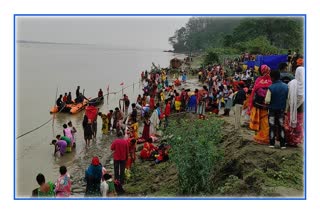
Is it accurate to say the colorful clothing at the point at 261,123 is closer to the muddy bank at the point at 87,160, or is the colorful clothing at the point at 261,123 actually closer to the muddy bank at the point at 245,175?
the muddy bank at the point at 245,175

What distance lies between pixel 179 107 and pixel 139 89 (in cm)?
1735

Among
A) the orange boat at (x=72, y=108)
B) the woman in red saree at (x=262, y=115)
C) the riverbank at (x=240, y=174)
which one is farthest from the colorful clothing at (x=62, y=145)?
the orange boat at (x=72, y=108)

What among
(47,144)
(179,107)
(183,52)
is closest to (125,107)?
(179,107)

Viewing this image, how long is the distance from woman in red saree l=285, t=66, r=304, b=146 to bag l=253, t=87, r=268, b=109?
0.51 metres

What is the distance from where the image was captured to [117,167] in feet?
30.3

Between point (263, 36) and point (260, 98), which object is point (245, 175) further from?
point (263, 36)

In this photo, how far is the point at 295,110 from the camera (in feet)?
25.3

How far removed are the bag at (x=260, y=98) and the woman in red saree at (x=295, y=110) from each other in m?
0.51

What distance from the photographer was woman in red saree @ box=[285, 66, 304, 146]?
7676 mm

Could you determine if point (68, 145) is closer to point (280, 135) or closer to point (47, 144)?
point (47, 144)

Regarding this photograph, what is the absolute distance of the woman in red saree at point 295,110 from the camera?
25.2 ft

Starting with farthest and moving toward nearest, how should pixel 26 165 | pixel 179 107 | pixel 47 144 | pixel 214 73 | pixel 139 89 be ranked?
pixel 139 89, pixel 214 73, pixel 179 107, pixel 47 144, pixel 26 165

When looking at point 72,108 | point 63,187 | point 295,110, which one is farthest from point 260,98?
point 72,108

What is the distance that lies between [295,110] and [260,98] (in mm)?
785
